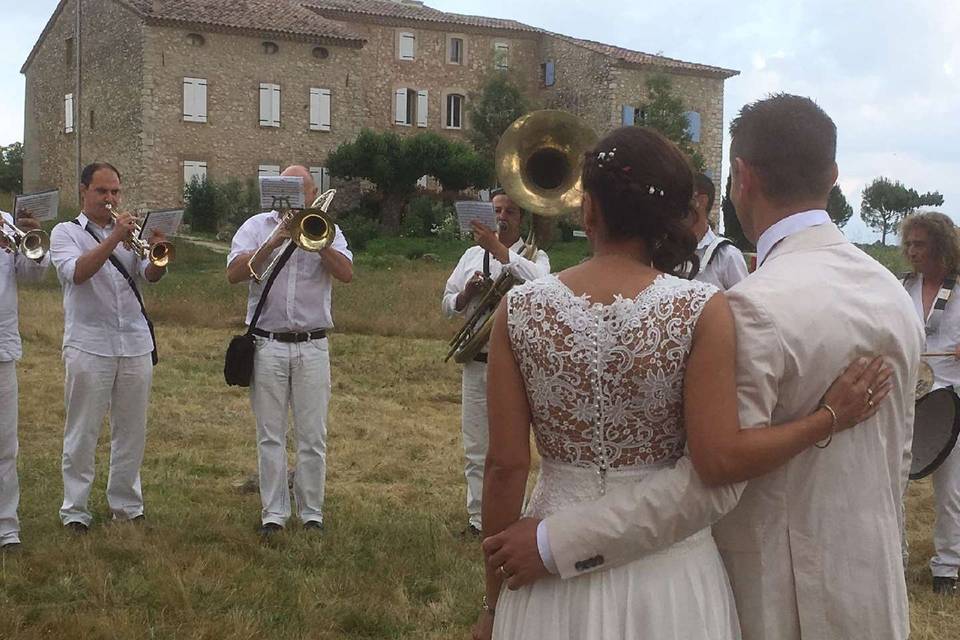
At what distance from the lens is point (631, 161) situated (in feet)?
7.89

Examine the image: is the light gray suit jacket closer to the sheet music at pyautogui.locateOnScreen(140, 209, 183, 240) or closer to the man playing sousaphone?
the man playing sousaphone

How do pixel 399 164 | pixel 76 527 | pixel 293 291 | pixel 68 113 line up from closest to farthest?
pixel 76 527, pixel 293 291, pixel 399 164, pixel 68 113

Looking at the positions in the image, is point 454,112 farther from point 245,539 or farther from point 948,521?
point 948,521

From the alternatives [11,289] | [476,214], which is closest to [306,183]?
[476,214]

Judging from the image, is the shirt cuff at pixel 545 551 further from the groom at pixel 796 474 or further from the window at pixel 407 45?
the window at pixel 407 45

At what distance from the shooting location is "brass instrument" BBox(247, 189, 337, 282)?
6242 mm

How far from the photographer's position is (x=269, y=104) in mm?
37625

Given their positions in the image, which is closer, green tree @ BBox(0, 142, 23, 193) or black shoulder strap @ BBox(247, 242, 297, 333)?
black shoulder strap @ BBox(247, 242, 297, 333)

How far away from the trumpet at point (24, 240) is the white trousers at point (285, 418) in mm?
1339

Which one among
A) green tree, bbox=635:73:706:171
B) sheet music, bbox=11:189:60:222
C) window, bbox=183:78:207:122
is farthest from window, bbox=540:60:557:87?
sheet music, bbox=11:189:60:222

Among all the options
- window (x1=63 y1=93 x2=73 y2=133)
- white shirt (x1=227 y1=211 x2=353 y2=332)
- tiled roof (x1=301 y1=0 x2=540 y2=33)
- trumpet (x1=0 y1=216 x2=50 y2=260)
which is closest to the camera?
trumpet (x1=0 y1=216 x2=50 y2=260)

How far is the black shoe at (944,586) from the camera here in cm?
578

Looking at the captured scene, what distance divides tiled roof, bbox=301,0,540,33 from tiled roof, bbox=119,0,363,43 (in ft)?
6.52

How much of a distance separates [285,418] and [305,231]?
114 centimetres
